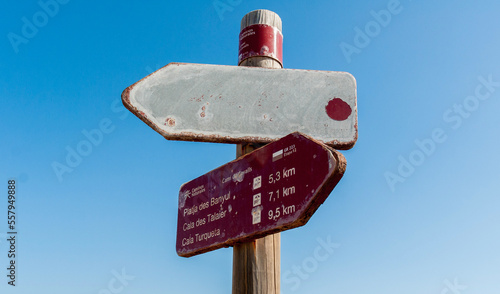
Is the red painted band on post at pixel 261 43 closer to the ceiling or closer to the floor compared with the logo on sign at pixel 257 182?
closer to the ceiling

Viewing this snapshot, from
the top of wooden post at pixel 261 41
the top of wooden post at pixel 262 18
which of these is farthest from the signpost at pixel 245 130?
the top of wooden post at pixel 262 18

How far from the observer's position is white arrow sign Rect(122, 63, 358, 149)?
2.03 meters

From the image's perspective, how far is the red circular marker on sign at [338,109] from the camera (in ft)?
6.75

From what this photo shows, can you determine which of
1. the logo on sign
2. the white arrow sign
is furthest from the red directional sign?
the white arrow sign

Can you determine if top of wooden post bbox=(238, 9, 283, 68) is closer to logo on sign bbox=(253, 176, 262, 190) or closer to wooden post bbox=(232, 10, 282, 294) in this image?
logo on sign bbox=(253, 176, 262, 190)

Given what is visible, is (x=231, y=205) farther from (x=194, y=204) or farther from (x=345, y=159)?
(x=345, y=159)

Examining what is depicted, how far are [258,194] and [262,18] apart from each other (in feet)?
3.39

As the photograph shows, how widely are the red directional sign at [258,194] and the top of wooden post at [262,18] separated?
83 cm

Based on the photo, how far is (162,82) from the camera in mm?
2145

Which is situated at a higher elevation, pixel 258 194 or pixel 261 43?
pixel 261 43

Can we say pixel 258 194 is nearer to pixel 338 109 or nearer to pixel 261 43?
pixel 338 109

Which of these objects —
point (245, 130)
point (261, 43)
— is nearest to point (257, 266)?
point (245, 130)

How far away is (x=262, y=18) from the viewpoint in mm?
2416

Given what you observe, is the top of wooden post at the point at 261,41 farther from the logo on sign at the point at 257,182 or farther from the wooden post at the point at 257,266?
the wooden post at the point at 257,266
